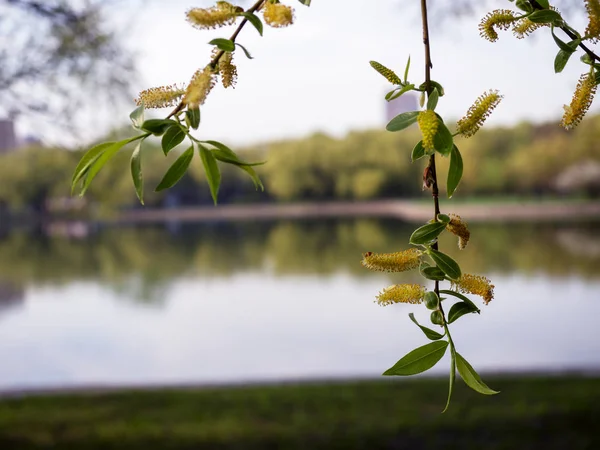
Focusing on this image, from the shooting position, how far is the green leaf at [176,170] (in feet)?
0.71

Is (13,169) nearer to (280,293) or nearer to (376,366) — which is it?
(280,293)

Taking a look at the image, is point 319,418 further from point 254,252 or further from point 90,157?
point 254,252

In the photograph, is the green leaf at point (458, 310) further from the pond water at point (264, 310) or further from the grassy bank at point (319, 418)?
the pond water at point (264, 310)

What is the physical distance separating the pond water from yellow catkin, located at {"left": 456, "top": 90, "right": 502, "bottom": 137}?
482 centimetres

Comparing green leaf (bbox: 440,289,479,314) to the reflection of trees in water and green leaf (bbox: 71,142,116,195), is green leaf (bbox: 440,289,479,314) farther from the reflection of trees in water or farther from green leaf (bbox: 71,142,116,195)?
the reflection of trees in water

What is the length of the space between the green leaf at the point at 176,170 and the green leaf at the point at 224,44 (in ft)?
0.10

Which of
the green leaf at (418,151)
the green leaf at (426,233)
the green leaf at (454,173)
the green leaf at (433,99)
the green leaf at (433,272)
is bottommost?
the green leaf at (433,272)

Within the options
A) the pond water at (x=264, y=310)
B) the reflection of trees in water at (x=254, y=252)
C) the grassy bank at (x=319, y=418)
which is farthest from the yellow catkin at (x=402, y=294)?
the reflection of trees in water at (x=254, y=252)

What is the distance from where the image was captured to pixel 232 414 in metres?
3.15

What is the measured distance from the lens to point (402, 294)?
24cm

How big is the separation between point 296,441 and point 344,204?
2745 millimetres

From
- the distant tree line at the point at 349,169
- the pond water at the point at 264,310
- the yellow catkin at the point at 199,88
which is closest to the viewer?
the yellow catkin at the point at 199,88

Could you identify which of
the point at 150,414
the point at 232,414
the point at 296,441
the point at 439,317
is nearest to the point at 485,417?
the point at 296,441

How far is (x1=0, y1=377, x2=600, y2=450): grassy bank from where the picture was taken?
8.80ft
